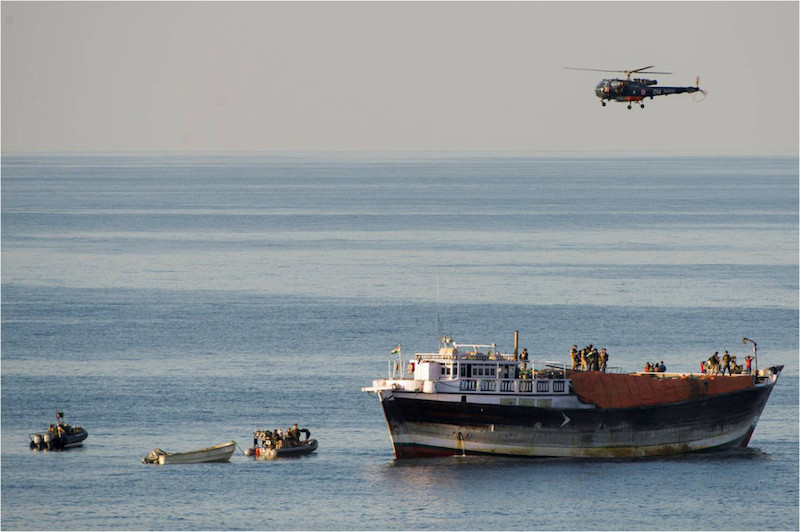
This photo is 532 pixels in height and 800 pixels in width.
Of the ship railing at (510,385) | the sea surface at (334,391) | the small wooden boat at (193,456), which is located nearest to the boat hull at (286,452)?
the sea surface at (334,391)

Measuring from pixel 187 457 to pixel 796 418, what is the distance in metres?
40.4

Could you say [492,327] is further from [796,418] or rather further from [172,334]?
[796,418]

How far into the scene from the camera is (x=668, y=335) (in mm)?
144250

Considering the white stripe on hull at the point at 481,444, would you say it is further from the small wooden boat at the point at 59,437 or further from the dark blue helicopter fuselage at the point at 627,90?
the dark blue helicopter fuselage at the point at 627,90

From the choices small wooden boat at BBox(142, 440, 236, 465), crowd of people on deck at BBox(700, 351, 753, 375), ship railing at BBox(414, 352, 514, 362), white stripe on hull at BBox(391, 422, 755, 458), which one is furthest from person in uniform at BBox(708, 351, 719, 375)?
small wooden boat at BBox(142, 440, 236, 465)

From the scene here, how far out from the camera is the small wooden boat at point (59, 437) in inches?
4035

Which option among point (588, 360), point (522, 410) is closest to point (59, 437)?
point (522, 410)

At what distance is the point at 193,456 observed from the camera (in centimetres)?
9875

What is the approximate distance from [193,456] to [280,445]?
5.36 metres

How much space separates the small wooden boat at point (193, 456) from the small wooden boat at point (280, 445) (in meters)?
2.31

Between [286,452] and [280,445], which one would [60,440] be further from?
[286,452]

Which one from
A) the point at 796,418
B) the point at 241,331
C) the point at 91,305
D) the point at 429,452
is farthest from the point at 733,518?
the point at 91,305

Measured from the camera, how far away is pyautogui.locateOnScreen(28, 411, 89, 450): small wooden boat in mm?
102500

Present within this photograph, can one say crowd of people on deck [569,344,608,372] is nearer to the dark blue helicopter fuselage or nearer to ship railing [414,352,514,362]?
ship railing [414,352,514,362]
